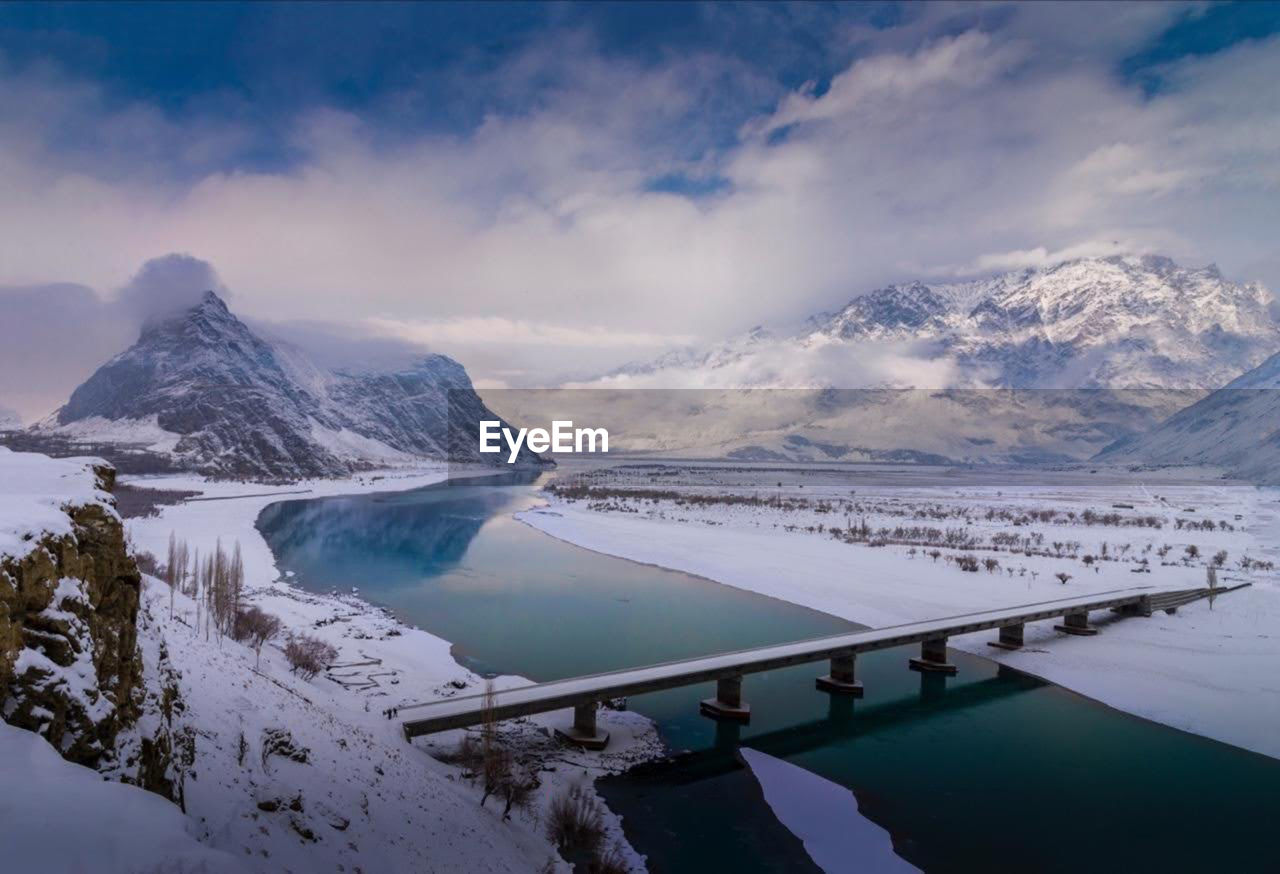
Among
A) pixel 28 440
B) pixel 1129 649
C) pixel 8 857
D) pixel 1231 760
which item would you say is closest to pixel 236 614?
pixel 8 857

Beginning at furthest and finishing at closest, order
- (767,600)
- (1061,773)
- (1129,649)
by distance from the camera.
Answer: (767,600) < (1129,649) < (1061,773)

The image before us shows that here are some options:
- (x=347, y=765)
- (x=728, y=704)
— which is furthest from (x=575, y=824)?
(x=728, y=704)

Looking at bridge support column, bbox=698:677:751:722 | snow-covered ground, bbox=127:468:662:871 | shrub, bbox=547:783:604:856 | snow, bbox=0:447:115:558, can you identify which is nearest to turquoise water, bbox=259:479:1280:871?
bridge support column, bbox=698:677:751:722

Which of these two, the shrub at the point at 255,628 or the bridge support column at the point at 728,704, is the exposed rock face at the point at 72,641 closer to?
the shrub at the point at 255,628

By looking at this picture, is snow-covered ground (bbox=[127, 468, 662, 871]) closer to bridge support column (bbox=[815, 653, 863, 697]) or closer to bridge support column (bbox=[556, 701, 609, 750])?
bridge support column (bbox=[556, 701, 609, 750])

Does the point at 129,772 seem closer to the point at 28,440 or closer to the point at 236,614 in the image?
the point at 236,614

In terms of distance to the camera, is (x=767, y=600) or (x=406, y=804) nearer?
(x=406, y=804)
